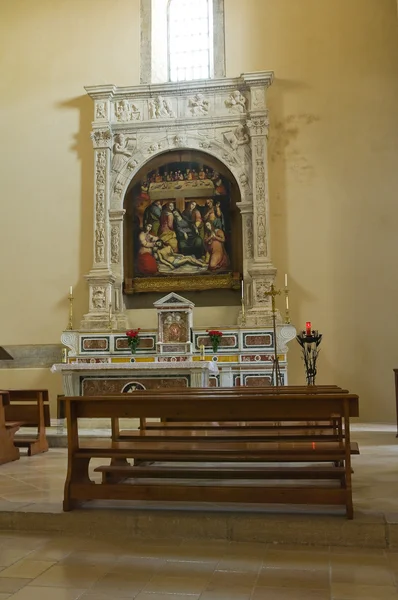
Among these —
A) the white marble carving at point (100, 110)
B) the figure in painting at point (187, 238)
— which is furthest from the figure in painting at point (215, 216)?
the white marble carving at point (100, 110)

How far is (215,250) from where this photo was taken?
1201 centimetres

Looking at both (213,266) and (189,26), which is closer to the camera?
(213,266)

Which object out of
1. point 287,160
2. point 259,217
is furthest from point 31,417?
point 287,160

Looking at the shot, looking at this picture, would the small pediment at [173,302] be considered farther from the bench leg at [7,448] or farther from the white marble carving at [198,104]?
the bench leg at [7,448]

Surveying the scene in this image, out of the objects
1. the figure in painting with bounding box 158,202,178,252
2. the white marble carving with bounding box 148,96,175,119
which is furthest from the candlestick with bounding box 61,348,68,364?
the white marble carving with bounding box 148,96,175,119

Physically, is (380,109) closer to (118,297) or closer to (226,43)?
(226,43)

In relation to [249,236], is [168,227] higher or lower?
higher

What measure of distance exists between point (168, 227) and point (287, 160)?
262 cm

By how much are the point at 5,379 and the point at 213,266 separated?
15.0ft

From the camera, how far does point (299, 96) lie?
480 inches

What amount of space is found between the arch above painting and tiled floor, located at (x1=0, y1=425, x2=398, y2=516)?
15.8ft

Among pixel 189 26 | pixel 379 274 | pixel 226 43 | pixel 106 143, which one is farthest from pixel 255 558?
pixel 189 26

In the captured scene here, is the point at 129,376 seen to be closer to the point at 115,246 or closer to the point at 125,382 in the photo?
the point at 125,382

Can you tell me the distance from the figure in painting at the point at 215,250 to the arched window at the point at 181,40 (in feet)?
10.7
